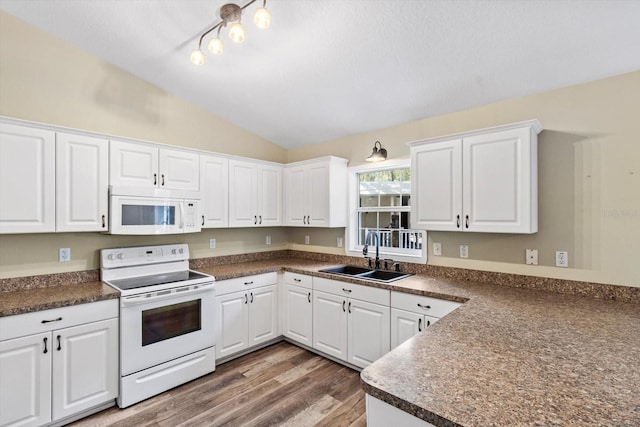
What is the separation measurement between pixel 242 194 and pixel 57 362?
216 centimetres

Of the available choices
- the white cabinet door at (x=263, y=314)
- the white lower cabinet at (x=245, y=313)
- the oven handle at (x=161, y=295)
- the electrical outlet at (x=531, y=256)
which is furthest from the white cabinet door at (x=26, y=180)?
the electrical outlet at (x=531, y=256)

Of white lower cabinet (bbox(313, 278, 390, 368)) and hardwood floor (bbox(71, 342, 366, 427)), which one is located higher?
white lower cabinet (bbox(313, 278, 390, 368))

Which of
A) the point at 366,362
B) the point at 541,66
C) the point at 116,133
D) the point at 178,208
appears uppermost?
the point at 541,66

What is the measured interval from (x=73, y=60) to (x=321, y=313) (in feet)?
10.6

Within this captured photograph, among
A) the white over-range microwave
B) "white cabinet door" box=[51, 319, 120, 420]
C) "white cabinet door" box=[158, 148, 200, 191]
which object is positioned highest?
"white cabinet door" box=[158, 148, 200, 191]

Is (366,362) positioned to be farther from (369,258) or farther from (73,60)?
(73,60)

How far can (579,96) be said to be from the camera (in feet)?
7.71

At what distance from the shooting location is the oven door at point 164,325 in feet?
7.93

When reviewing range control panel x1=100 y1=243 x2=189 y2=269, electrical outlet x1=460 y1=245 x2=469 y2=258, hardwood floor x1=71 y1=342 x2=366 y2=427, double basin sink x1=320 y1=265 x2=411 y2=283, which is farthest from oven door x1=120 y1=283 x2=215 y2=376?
electrical outlet x1=460 y1=245 x2=469 y2=258

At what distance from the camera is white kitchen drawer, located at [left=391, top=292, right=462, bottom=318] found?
7.68ft

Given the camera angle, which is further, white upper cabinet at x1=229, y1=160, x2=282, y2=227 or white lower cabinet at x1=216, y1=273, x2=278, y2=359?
white upper cabinet at x1=229, y1=160, x2=282, y2=227

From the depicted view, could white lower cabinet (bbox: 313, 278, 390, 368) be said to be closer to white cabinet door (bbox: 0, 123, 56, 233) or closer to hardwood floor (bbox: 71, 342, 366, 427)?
hardwood floor (bbox: 71, 342, 366, 427)

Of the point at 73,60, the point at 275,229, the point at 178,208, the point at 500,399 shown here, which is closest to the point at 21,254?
the point at 178,208

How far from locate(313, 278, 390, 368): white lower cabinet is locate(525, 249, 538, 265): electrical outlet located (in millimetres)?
1165
